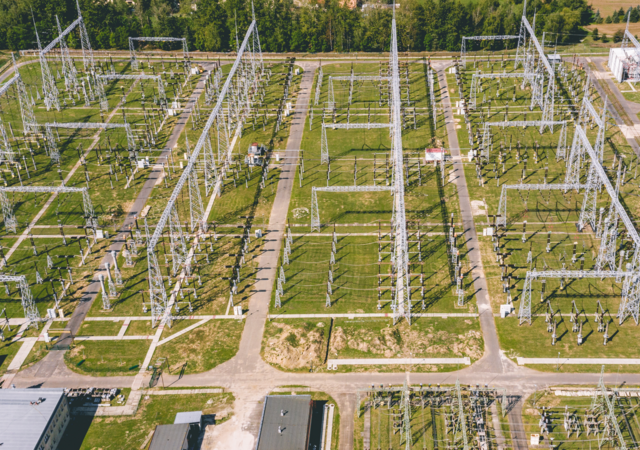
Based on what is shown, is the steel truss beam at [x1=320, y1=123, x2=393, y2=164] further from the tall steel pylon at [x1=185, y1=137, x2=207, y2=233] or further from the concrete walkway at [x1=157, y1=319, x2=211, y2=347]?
the concrete walkway at [x1=157, y1=319, x2=211, y2=347]

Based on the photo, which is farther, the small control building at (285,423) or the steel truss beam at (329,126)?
the steel truss beam at (329,126)

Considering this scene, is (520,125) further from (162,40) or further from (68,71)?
(68,71)

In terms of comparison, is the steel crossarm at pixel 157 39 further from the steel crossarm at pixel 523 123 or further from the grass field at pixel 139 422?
the grass field at pixel 139 422

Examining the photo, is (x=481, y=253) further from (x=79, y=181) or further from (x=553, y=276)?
(x=79, y=181)

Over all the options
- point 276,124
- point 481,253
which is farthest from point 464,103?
point 481,253

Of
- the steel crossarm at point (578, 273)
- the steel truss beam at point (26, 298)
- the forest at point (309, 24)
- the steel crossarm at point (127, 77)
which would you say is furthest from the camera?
the forest at point (309, 24)

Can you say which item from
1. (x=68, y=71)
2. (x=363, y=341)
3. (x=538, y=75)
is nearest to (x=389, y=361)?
(x=363, y=341)

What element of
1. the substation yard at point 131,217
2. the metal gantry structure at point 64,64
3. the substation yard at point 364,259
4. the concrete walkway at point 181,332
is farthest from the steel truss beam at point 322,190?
the metal gantry structure at point 64,64
